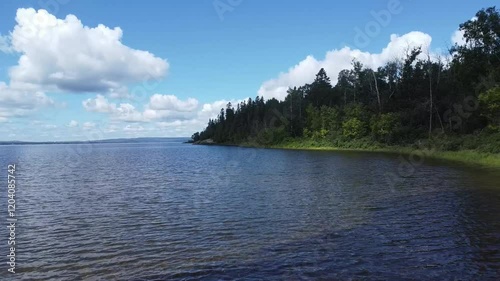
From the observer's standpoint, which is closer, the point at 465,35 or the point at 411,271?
the point at 411,271

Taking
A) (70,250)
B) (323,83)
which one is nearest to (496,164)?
(70,250)

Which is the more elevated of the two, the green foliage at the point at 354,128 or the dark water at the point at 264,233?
the green foliage at the point at 354,128

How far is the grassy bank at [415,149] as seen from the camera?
5423 cm

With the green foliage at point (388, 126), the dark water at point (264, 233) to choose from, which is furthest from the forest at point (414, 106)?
the dark water at point (264, 233)

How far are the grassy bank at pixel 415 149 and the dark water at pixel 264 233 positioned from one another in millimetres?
22243

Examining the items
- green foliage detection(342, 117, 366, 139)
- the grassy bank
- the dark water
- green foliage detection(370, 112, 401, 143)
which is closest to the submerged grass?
the grassy bank

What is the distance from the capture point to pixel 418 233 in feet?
59.8

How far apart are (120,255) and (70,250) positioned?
2.69 m

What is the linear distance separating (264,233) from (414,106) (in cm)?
9197

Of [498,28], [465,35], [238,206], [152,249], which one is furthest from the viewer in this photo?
[465,35]

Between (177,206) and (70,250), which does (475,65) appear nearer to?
(177,206)

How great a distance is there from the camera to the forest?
232ft

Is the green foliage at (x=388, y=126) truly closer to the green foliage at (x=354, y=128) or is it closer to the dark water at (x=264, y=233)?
the green foliage at (x=354, y=128)

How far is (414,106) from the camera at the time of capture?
99.1m
